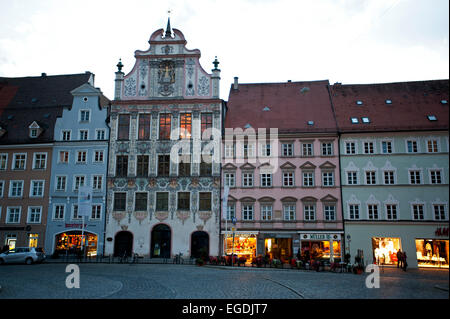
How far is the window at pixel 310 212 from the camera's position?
3522 centimetres

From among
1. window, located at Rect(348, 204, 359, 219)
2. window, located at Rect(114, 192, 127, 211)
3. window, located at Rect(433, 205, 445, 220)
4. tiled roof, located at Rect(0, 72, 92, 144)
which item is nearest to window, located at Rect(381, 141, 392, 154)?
window, located at Rect(348, 204, 359, 219)

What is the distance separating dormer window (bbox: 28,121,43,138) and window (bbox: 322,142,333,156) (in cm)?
2763

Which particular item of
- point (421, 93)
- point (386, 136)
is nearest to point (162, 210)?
point (386, 136)

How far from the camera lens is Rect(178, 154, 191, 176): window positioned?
3759 cm

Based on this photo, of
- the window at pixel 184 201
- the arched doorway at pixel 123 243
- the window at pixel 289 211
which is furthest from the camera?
the arched doorway at pixel 123 243

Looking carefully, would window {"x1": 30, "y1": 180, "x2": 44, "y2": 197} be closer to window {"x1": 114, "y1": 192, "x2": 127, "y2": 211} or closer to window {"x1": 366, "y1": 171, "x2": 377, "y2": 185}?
window {"x1": 114, "y1": 192, "x2": 127, "y2": 211}

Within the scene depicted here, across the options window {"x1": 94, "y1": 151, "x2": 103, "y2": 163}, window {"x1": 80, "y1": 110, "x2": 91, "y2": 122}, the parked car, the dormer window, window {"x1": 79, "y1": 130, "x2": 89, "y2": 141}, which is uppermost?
window {"x1": 80, "y1": 110, "x2": 91, "y2": 122}

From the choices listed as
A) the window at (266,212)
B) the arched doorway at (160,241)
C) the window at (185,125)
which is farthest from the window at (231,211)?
the window at (185,125)

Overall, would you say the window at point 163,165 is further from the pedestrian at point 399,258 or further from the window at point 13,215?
the pedestrian at point 399,258

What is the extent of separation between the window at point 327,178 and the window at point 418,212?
22.4 feet

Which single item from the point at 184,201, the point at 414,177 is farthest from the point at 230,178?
the point at 414,177

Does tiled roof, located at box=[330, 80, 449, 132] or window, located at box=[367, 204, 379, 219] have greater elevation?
tiled roof, located at box=[330, 80, 449, 132]
